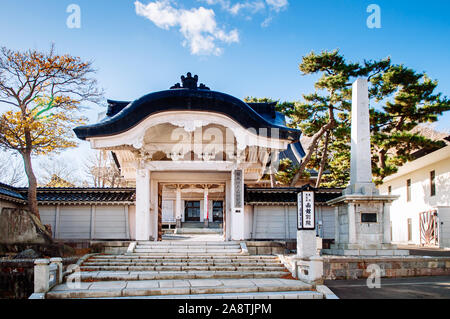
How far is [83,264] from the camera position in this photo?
12.2 meters

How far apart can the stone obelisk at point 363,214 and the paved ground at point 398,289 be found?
1.94m

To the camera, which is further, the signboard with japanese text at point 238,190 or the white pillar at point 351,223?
the signboard with japanese text at point 238,190

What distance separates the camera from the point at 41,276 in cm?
904

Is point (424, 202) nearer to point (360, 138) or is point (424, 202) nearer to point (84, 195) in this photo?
point (360, 138)

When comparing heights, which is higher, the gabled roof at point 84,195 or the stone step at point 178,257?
the gabled roof at point 84,195

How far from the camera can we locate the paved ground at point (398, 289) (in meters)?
9.57

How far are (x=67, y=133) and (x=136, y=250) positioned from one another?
6449 millimetres

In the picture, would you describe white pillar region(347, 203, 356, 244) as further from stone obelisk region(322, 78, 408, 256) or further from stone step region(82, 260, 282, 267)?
stone step region(82, 260, 282, 267)

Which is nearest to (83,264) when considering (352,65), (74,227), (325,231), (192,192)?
(74,227)

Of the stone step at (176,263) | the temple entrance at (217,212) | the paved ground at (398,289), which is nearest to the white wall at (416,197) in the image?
the paved ground at (398,289)

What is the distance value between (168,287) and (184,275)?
1472 millimetres

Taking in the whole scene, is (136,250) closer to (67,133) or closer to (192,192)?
(67,133)

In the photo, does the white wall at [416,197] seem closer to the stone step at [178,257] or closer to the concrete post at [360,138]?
the concrete post at [360,138]
